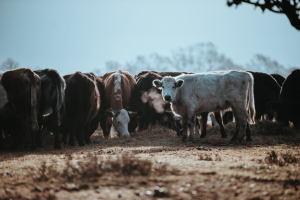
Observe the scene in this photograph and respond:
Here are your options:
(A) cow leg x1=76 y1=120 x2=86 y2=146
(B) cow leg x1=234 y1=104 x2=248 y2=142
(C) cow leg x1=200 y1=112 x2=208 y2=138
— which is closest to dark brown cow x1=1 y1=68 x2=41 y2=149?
(A) cow leg x1=76 y1=120 x2=86 y2=146

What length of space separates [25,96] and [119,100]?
4443mm

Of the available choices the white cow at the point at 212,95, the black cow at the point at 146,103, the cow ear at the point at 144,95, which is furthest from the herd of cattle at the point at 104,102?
the cow ear at the point at 144,95

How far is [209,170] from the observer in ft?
15.9

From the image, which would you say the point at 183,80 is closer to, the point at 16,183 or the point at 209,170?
the point at 209,170

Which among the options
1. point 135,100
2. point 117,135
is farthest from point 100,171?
point 135,100

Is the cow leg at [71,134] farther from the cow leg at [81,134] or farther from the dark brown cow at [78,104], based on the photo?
A: the cow leg at [81,134]

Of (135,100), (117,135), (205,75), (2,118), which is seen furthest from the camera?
(135,100)

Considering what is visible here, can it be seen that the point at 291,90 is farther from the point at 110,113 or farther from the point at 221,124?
the point at 110,113

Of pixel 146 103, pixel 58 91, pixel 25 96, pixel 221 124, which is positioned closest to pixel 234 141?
pixel 221 124

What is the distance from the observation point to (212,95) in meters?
9.92

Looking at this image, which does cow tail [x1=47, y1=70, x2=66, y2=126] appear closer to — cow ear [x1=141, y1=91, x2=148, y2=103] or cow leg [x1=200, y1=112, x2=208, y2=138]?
cow leg [x1=200, y1=112, x2=208, y2=138]

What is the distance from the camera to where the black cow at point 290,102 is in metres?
12.5

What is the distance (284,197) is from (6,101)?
7318 millimetres

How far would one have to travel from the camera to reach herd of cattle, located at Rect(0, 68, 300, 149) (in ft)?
28.4
